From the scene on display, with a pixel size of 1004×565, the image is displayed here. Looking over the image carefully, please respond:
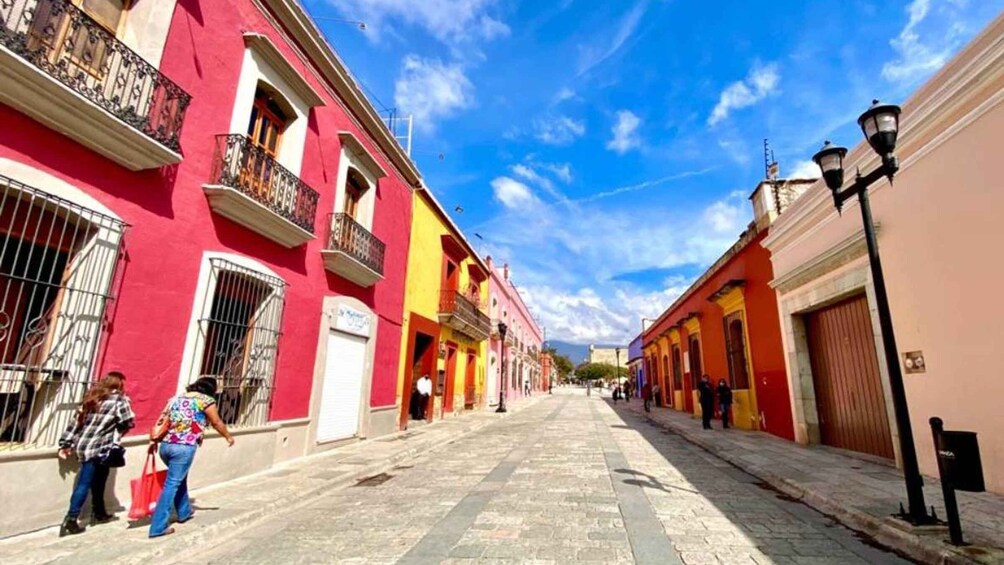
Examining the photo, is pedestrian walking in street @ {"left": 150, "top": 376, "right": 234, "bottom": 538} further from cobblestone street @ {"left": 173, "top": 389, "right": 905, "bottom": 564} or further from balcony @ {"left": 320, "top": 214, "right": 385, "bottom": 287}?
balcony @ {"left": 320, "top": 214, "right": 385, "bottom": 287}

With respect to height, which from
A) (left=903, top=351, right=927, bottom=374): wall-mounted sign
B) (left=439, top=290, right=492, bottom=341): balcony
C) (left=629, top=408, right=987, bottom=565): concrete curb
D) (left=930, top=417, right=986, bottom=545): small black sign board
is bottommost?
(left=629, top=408, right=987, bottom=565): concrete curb

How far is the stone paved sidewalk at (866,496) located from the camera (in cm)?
362

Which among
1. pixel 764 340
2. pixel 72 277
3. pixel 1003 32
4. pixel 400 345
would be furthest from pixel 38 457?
pixel 764 340

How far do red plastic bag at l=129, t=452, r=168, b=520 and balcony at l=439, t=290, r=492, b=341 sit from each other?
11.2m

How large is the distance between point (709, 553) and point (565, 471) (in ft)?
11.7

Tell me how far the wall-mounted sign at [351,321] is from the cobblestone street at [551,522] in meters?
3.31

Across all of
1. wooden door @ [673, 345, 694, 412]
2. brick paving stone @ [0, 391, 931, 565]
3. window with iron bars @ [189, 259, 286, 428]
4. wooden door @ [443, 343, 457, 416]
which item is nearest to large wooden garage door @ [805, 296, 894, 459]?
brick paving stone @ [0, 391, 931, 565]

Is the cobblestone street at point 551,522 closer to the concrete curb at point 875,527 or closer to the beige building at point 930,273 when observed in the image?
the concrete curb at point 875,527

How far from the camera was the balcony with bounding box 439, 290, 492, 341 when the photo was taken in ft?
50.9

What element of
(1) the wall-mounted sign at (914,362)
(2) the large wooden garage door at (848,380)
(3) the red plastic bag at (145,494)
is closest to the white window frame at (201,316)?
(3) the red plastic bag at (145,494)

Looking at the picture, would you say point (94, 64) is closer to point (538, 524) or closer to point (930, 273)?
Answer: point (538, 524)

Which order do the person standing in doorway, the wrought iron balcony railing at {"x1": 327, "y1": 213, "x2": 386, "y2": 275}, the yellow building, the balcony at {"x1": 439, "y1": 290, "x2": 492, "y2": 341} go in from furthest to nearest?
the balcony at {"x1": 439, "y1": 290, "x2": 492, "y2": 341} < the person standing in doorway < the yellow building < the wrought iron balcony railing at {"x1": 327, "y1": 213, "x2": 386, "y2": 275}

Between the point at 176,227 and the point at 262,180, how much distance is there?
1.63 metres

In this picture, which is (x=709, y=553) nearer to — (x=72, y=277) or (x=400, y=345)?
(x=72, y=277)
